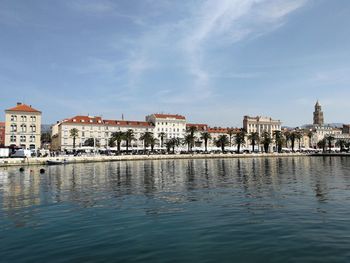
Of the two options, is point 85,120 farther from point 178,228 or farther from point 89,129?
point 178,228

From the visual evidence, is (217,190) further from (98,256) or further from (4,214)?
(98,256)

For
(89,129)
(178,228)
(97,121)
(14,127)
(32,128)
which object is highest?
(97,121)

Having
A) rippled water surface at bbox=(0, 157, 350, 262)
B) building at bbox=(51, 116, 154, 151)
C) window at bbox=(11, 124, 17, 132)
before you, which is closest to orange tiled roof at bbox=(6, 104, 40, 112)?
window at bbox=(11, 124, 17, 132)

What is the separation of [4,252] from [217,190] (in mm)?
24970

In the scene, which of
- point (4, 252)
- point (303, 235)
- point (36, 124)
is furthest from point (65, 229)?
point (36, 124)

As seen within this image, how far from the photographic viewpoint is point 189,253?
50.8 feet

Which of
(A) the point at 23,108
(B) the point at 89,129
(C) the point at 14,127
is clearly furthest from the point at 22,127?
(B) the point at 89,129

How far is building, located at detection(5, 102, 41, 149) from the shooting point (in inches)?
5586

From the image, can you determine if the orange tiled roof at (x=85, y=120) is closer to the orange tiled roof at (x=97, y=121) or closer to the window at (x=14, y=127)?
the orange tiled roof at (x=97, y=121)

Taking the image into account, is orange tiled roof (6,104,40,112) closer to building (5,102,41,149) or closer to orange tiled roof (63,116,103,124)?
building (5,102,41,149)

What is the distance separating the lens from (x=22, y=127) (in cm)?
14388

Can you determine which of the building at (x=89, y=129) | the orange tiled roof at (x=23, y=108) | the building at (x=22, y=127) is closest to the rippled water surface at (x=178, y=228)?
the building at (x=22, y=127)

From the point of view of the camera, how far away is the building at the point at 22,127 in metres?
142

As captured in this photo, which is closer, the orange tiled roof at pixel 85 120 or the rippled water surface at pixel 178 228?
the rippled water surface at pixel 178 228
